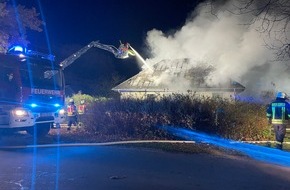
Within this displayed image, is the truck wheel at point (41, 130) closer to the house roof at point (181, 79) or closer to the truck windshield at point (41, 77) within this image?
the truck windshield at point (41, 77)

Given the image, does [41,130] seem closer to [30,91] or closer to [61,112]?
[61,112]

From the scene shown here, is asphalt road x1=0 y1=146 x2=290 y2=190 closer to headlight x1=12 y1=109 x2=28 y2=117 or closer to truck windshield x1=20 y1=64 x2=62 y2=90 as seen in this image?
headlight x1=12 y1=109 x2=28 y2=117

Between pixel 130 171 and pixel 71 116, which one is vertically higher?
pixel 71 116

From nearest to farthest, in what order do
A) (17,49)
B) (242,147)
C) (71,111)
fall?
1. (242,147)
2. (17,49)
3. (71,111)

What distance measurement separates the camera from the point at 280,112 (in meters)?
11.5

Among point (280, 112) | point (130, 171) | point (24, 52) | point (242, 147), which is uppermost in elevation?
point (24, 52)

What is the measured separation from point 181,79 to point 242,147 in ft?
47.3

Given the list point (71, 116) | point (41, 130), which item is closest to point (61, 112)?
point (41, 130)

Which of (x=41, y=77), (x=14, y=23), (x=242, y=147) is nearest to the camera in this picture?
(x=242, y=147)

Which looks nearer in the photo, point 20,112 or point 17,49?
point 20,112

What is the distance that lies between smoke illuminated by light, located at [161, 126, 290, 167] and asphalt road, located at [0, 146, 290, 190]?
0.65 meters

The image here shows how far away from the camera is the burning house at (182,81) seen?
24094 mm

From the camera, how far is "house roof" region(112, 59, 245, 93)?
24.1m

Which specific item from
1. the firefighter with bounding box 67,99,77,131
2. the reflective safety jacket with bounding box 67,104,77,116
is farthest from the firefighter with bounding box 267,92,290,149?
the reflective safety jacket with bounding box 67,104,77,116
